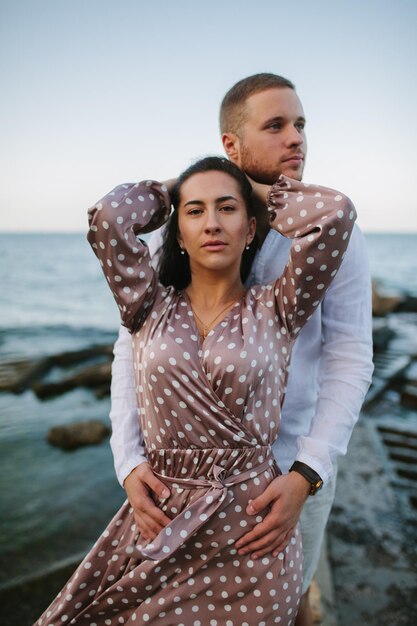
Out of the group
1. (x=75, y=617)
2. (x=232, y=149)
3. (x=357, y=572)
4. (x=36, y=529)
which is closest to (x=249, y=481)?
(x=75, y=617)

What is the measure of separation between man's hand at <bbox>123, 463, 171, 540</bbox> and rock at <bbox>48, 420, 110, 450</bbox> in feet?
17.1

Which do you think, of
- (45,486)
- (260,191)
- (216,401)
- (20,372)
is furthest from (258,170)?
(20,372)

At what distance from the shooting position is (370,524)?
13.3ft

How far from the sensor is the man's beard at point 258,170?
2.11 m

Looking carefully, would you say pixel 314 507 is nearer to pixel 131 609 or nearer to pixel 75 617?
pixel 131 609

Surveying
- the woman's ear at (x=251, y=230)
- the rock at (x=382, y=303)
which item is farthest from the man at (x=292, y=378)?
the rock at (x=382, y=303)

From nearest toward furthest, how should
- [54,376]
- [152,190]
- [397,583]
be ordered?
[152,190]
[397,583]
[54,376]

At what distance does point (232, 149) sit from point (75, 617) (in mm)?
1985

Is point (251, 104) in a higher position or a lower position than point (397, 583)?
higher

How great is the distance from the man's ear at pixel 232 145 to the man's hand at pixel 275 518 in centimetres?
142

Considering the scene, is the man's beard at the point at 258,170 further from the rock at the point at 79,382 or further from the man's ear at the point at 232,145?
the rock at the point at 79,382

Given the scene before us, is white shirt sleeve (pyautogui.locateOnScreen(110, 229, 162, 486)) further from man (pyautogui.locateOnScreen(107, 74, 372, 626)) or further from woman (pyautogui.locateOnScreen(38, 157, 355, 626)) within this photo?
woman (pyautogui.locateOnScreen(38, 157, 355, 626))

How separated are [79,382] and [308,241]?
8.47 m

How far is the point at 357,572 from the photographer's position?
351 cm
